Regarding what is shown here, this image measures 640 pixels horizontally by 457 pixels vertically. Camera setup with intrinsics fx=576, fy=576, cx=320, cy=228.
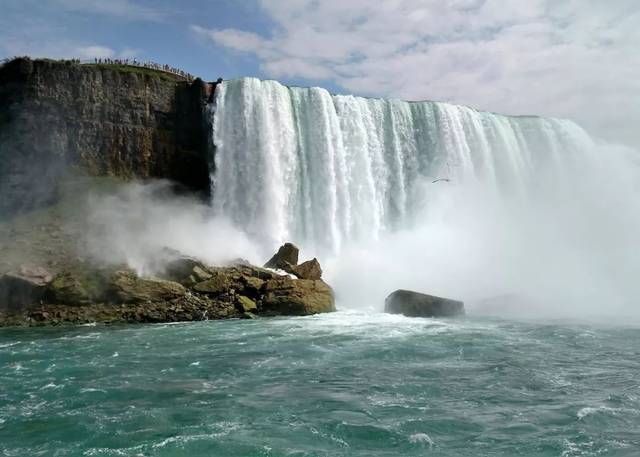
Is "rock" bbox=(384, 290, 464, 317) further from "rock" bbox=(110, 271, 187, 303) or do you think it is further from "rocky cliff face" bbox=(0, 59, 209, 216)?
"rocky cliff face" bbox=(0, 59, 209, 216)

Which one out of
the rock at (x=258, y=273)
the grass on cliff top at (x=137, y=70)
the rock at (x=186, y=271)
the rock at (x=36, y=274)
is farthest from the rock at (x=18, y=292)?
the grass on cliff top at (x=137, y=70)

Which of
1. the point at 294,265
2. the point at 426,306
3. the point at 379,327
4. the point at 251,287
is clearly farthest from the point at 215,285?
the point at 426,306

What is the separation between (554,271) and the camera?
34.1 m

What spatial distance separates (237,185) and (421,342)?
18035mm

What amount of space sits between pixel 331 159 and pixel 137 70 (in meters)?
12.6

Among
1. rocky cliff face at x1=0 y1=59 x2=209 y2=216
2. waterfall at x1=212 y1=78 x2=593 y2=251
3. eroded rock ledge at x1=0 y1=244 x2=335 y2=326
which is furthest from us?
waterfall at x1=212 y1=78 x2=593 y2=251

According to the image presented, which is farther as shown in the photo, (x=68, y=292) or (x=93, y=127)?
(x=93, y=127)

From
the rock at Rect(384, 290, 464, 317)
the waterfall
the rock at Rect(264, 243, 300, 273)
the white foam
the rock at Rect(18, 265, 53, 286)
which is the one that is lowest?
the white foam

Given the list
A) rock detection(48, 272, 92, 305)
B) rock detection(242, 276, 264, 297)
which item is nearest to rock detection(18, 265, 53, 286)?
rock detection(48, 272, 92, 305)

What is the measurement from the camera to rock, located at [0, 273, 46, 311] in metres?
22.4

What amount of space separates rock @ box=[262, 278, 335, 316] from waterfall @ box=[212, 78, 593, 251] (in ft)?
24.6

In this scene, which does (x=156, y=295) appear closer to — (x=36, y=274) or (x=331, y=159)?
(x=36, y=274)

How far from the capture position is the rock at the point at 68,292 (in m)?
22.3

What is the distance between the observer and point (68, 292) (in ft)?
73.8
